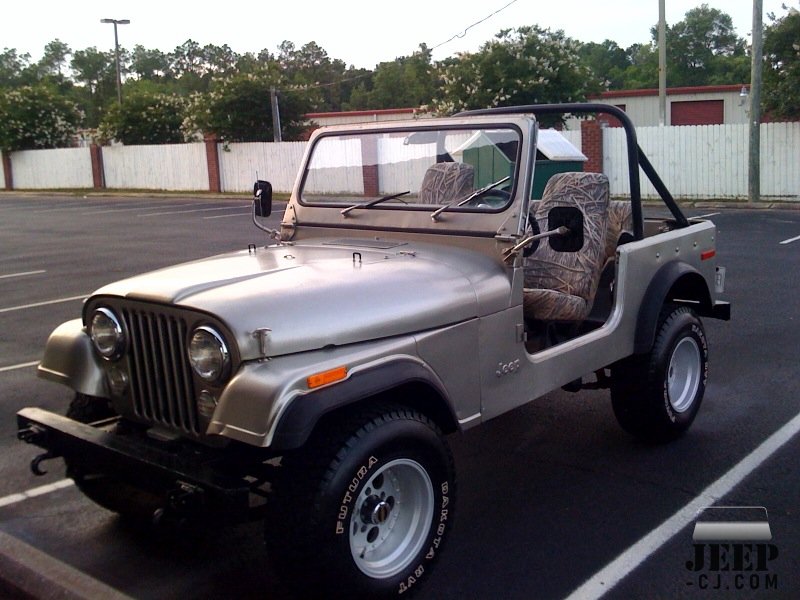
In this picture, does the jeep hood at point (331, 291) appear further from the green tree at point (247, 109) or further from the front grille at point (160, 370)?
the green tree at point (247, 109)

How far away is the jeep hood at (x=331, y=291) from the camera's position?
10.6 ft

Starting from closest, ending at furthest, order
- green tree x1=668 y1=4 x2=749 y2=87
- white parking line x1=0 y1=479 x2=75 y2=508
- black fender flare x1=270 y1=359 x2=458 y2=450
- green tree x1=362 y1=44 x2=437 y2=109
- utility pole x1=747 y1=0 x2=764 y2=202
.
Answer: black fender flare x1=270 y1=359 x2=458 y2=450
white parking line x1=0 y1=479 x2=75 y2=508
utility pole x1=747 y1=0 x2=764 y2=202
green tree x1=362 y1=44 x2=437 y2=109
green tree x1=668 y1=4 x2=749 y2=87

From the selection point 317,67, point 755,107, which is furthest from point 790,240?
point 317,67

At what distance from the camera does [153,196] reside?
33.0 metres

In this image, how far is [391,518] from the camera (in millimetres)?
3475

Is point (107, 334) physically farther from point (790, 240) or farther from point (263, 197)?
point (790, 240)

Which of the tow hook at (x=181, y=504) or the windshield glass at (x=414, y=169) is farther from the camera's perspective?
the windshield glass at (x=414, y=169)

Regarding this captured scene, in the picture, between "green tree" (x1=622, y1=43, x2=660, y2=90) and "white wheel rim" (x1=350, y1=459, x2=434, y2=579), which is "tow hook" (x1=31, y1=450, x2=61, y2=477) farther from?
"green tree" (x1=622, y1=43, x2=660, y2=90)

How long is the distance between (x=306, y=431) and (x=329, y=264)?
1.14m

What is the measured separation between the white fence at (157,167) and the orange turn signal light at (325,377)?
31258mm

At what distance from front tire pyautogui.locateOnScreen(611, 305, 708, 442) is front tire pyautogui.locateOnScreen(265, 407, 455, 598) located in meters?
1.74

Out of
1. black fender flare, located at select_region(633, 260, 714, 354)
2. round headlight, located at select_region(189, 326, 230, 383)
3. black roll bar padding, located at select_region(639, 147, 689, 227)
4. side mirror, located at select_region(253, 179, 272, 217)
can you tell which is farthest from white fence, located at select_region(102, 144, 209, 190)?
round headlight, located at select_region(189, 326, 230, 383)

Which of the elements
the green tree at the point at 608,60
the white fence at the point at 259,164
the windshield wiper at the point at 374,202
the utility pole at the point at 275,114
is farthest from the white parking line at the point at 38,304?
the green tree at the point at 608,60

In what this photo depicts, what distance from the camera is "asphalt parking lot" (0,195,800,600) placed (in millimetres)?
3635
